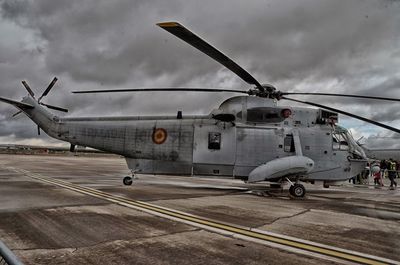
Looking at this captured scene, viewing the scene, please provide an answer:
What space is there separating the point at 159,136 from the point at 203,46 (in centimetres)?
684

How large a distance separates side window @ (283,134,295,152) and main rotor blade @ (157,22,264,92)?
3.94 m

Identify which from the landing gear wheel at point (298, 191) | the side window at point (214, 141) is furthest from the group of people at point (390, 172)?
the side window at point (214, 141)

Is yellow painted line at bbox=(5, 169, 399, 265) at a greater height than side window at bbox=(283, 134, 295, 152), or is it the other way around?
side window at bbox=(283, 134, 295, 152)

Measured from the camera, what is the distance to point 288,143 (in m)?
13.6

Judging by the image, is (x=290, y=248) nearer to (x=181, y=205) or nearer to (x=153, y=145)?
(x=181, y=205)

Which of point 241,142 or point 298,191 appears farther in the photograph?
point 241,142

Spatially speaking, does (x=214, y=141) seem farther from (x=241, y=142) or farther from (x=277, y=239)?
(x=277, y=239)

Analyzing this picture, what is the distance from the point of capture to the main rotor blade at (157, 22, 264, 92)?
7.01 meters

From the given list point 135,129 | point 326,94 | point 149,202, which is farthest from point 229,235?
point 135,129

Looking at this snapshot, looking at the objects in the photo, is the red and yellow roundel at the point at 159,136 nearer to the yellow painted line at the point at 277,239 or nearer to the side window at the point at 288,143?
the side window at the point at 288,143

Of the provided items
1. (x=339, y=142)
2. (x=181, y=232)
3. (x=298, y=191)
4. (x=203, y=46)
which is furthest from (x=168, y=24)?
(x=339, y=142)

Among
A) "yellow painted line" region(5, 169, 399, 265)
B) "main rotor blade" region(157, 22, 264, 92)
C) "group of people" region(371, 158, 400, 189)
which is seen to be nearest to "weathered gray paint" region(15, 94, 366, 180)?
"main rotor blade" region(157, 22, 264, 92)

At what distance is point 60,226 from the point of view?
6.32m

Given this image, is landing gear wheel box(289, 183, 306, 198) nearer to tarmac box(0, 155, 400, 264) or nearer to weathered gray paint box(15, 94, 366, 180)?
weathered gray paint box(15, 94, 366, 180)
